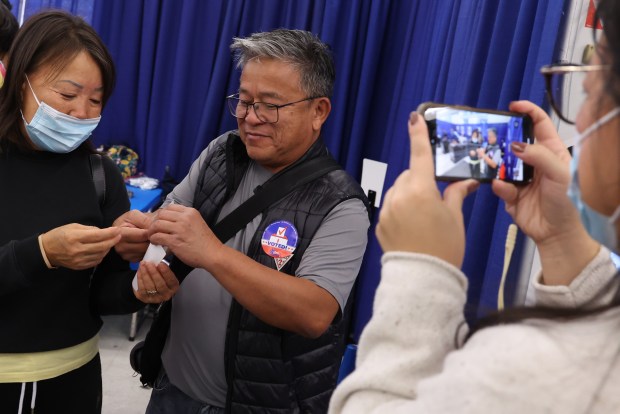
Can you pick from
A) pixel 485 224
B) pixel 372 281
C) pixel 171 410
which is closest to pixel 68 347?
pixel 171 410

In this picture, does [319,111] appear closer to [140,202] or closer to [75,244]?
[75,244]

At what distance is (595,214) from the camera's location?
69 cm

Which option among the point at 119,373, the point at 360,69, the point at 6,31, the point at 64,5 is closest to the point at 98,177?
the point at 6,31

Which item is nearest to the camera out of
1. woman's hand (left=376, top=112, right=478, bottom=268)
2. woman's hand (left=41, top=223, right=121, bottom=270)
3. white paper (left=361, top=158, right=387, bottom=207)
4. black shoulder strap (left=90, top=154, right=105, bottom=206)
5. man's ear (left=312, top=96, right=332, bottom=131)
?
woman's hand (left=376, top=112, right=478, bottom=268)

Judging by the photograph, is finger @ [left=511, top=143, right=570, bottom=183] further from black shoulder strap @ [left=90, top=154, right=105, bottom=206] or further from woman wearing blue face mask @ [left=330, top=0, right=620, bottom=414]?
black shoulder strap @ [left=90, top=154, right=105, bottom=206]

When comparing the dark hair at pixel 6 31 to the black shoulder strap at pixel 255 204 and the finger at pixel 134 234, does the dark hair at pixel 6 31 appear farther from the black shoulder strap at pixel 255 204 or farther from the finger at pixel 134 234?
the black shoulder strap at pixel 255 204

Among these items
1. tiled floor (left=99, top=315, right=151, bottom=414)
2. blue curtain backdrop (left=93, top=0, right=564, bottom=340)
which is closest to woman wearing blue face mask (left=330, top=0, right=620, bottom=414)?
blue curtain backdrop (left=93, top=0, right=564, bottom=340)

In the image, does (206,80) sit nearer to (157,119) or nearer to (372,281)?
(157,119)

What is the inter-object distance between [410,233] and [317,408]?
104 cm

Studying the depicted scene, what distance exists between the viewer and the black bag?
1665 millimetres

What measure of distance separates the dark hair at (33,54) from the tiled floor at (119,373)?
5.23 feet

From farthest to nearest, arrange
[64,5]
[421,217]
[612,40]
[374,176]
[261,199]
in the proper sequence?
1. [64,5]
2. [374,176]
3. [261,199]
4. [421,217]
5. [612,40]

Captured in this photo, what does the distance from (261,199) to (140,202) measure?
230cm

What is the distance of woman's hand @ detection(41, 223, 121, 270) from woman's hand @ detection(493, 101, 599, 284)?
988mm
